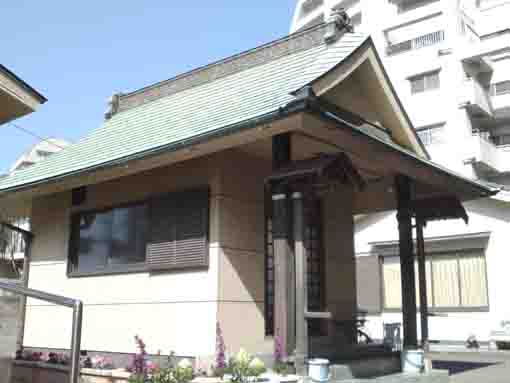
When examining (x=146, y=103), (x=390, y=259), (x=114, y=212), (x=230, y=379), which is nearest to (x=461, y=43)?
(x=390, y=259)

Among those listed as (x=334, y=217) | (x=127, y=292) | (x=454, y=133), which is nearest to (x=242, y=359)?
(x=127, y=292)

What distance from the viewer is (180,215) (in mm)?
9094

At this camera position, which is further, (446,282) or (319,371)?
(446,282)

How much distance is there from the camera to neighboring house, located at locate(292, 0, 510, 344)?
2219 cm

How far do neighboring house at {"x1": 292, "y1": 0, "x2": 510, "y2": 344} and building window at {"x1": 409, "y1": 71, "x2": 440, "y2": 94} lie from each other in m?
0.06

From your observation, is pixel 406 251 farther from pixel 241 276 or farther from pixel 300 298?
pixel 300 298

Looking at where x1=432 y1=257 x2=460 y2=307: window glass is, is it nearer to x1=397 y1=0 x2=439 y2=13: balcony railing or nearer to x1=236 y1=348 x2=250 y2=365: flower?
x1=236 y1=348 x2=250 y2=365: flower

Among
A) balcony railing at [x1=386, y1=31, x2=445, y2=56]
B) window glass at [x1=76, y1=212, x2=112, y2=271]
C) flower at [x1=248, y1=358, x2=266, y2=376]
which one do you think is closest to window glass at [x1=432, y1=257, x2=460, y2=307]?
window glass at [x1=76, y1=212, x2=112, y2=271]

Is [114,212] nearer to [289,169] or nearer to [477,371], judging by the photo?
[289,169]

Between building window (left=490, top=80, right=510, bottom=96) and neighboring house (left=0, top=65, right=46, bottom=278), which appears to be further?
building window (left=490, top=80, right=510, bottom=96)

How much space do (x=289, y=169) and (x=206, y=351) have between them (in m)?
2.89

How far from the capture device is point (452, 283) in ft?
75.4

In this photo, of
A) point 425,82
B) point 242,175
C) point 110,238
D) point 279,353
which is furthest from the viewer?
point 425,82

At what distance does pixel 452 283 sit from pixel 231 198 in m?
16.5
